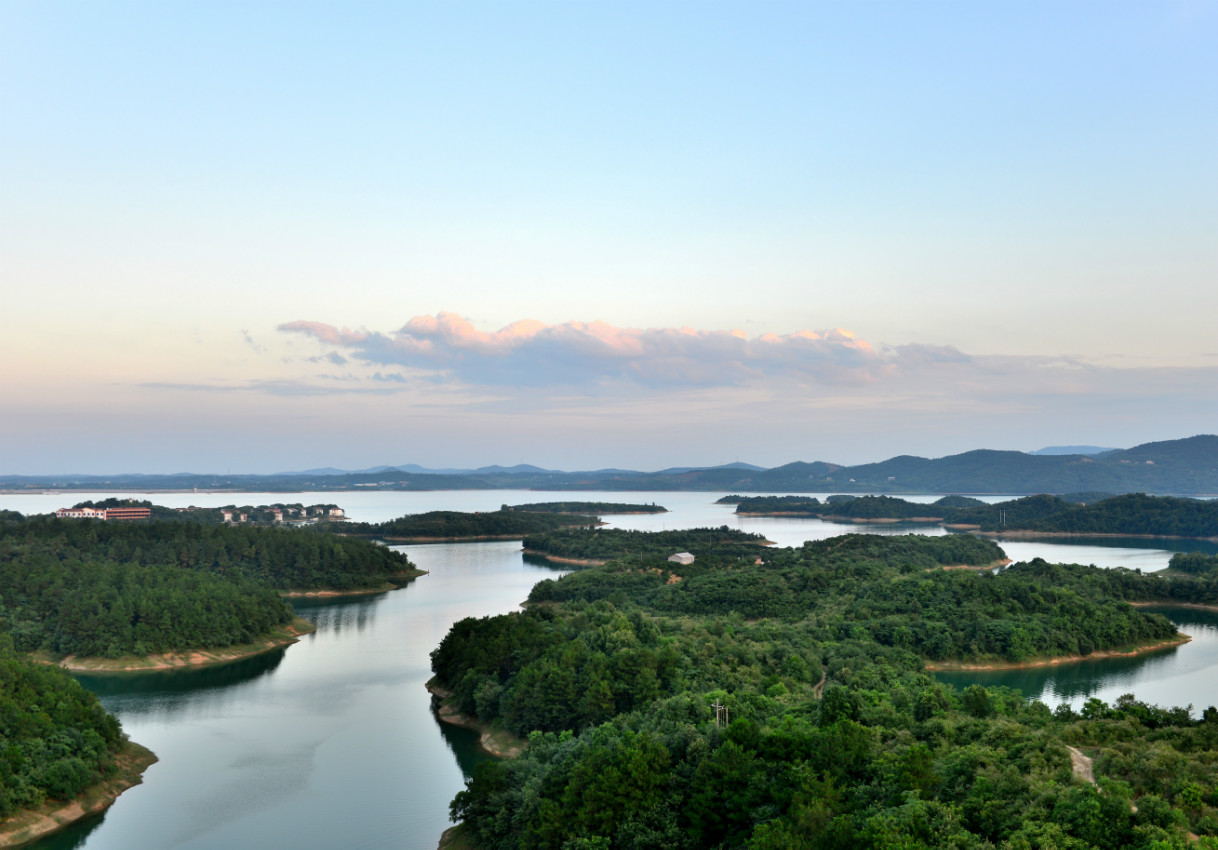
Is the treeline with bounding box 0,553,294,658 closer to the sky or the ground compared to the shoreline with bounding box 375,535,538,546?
closer to the sky

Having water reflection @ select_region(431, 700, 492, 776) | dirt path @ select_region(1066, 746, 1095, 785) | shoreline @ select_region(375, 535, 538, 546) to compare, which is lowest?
shoreline @ select_region(375, 535, 538, 546)

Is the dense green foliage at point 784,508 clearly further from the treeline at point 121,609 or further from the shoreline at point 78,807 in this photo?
the shoreline at point 78,807

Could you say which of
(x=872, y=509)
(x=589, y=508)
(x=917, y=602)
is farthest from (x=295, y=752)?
(x=589, y=508)

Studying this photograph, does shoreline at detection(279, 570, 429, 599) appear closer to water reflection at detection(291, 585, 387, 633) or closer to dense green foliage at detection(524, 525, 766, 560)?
water reflection at detection(291, 585, 387, 633)

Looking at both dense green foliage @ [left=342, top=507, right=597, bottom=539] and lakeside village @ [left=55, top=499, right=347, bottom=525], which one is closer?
dense green foliage @ [left=342, top=507, right=597, bottom=539]

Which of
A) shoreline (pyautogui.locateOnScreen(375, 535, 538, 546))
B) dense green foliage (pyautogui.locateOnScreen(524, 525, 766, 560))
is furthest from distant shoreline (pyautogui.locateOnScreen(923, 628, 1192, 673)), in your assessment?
shoreline (pyautogui.locateOnScreen(375, 535, 538, 546))

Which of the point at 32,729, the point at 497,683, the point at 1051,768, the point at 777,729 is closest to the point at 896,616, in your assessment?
the point at 497,683

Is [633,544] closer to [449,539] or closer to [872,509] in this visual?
[449,539]
